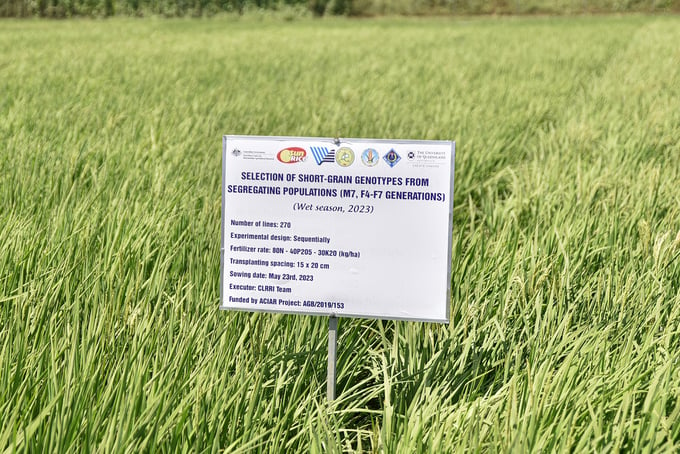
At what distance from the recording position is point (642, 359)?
Result: 147 centimetres

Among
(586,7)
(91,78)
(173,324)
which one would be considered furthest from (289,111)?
(586,7)

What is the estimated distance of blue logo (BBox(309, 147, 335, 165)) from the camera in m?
1.53

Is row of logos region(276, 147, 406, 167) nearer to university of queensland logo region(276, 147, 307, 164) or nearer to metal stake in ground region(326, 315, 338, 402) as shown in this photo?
university of queensland logo region(276, 147, 307, 164)

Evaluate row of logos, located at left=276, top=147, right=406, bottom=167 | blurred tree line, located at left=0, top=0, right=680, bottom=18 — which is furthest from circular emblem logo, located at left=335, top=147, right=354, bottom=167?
blurred tree line, located at left=0, top=0, right=680, bottom=18

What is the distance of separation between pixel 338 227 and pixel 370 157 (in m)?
0.16

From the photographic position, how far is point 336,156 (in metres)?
1.52

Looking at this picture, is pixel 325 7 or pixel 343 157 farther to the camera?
pixel 325 7

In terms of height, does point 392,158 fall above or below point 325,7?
below

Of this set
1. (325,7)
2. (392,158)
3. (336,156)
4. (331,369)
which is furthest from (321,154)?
(325,7)

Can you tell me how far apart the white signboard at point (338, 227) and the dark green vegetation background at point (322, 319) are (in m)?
0.14

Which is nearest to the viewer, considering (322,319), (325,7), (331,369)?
(331,369)

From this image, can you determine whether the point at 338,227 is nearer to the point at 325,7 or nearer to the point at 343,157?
the point at 343,157

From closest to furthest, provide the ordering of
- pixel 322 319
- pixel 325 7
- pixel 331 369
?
pixel 331 369 → pixel 322 319 → pixel 325 7

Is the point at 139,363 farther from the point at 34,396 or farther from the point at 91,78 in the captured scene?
the point at 91,78
